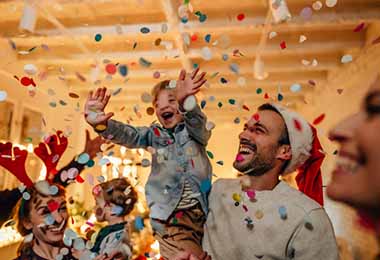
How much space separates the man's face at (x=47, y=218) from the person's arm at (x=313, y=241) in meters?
0.60

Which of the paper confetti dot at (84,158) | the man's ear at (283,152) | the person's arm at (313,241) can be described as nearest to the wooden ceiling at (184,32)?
the paper confetti dot at (84,158)

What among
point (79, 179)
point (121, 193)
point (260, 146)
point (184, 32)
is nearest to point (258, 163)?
point (260, 146)

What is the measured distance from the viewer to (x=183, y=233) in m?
0.83

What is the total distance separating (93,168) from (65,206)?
13 cm

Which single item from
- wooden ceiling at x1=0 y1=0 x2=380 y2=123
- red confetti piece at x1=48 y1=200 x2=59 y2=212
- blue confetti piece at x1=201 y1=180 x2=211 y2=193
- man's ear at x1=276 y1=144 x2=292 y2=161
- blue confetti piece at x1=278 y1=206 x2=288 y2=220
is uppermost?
wooden ceiling at x1=0 y1=0 x2=380 y2=123

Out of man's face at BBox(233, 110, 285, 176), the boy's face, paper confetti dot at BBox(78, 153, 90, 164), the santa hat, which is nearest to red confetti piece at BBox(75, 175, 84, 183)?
paper confetti dot at BBox(78, 153, 90, 164)

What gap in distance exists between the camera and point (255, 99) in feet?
3.77

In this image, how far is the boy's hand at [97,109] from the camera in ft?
2.68

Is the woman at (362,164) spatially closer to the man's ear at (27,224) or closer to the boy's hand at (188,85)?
the boy's hand at (188,85)

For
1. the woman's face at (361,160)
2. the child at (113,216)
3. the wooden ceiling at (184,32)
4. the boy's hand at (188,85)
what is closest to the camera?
the woman's face at (361,160)

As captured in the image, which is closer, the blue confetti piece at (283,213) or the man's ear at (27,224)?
the blue confetti piece at (283,213)

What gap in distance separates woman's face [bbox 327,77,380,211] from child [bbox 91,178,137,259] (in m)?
0.61

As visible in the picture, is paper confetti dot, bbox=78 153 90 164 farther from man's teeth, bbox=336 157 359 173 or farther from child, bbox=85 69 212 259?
man's teeth, bbox=336 157 359 173

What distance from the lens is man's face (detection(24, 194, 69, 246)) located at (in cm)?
96
